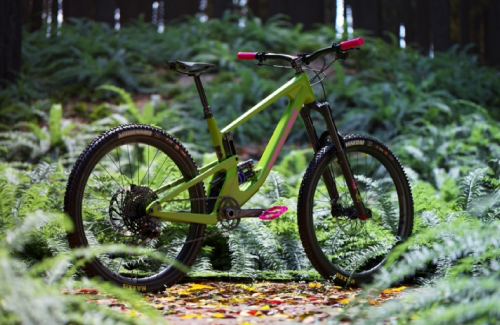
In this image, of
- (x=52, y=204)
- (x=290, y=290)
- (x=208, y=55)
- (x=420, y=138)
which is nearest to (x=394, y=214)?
(x=290, y=290)

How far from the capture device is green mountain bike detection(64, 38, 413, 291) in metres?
3.08

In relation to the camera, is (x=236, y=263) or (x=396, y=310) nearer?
(x=396, y=310)

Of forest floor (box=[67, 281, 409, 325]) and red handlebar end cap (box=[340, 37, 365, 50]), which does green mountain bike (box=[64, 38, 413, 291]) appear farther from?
forest floor (box=[67, 281, 409, 325])

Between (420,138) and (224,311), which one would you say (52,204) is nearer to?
(224,311)

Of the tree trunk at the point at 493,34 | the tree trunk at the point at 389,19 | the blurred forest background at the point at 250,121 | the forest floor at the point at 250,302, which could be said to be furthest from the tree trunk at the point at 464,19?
the forest floor at the point at 250,302

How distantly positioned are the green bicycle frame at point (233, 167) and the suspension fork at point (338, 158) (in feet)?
0.32

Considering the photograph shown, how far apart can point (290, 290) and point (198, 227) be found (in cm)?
69

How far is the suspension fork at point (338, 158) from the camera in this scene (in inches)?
145

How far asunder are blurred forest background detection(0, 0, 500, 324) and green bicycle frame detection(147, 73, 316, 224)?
524 millimetres

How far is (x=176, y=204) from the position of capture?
13.0ft

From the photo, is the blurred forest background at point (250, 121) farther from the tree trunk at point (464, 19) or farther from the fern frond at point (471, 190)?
the tree trunk at point (464, 19)

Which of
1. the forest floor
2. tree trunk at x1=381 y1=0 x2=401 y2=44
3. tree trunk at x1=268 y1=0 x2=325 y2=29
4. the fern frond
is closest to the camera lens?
the forest floor

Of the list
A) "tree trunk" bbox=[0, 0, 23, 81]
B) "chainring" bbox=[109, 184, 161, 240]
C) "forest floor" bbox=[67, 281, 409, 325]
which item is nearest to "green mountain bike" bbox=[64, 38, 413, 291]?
"chainring" bbox=[109, 184, 161, 240]

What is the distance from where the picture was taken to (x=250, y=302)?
304cm
